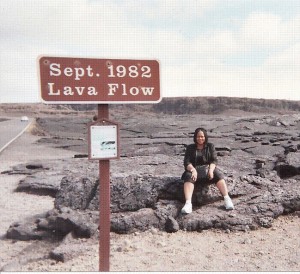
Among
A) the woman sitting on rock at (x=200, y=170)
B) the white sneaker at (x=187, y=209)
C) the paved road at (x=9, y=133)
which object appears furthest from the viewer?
the paved road at (x=9, y=133)

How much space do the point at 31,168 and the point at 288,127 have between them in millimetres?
15349

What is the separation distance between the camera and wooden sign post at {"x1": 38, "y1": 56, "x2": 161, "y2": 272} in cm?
380

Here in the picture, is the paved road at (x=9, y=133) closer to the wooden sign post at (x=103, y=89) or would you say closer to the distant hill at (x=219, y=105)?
the wooden sign post at (x=103, y=89)

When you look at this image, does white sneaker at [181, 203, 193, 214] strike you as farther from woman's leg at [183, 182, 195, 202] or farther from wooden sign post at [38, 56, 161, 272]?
wooden sign post at [38, 56, 161, 272]

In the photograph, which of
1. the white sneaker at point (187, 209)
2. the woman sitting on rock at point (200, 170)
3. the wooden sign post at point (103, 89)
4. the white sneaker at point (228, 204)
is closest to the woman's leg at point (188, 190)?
the woman sitting on rock at point (200, 170)

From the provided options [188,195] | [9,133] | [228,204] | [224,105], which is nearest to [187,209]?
[188,195]

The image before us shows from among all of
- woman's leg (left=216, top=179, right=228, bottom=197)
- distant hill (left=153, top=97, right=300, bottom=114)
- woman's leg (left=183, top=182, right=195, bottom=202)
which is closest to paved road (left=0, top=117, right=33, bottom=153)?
woman's leg (left=183, top=182, right=195, bottom=202)

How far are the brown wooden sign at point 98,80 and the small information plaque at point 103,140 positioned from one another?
0.28 metres

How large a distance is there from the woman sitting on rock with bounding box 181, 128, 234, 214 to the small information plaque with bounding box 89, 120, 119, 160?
7.21 ft

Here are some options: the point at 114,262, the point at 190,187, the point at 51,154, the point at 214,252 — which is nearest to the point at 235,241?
the point at 214,252

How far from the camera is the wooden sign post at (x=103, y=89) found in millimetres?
3805

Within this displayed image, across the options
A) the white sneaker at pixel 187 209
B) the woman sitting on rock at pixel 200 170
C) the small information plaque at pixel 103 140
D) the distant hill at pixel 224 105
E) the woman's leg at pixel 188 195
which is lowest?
the white sneaker at pixel 187 209

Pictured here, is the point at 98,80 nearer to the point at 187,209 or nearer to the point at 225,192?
the point at 187,209

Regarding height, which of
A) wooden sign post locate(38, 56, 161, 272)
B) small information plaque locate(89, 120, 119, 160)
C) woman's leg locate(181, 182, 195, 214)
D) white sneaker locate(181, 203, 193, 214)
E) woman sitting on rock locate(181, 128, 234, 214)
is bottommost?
white sneaker locate(181, 203, 193, 214)
